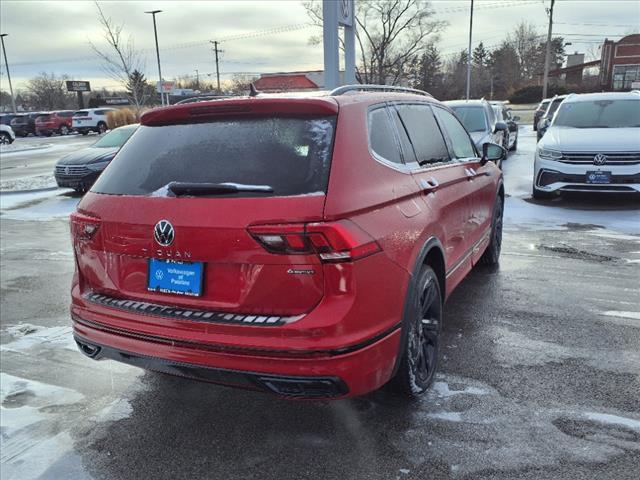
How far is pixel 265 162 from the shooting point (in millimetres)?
2582

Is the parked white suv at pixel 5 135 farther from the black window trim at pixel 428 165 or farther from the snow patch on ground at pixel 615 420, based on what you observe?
the snow patch on ground at pixel 615 420

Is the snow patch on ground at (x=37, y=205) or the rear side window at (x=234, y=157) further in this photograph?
the snow patch on ground at (x=37, y=205)

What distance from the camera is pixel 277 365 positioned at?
7.84 ft

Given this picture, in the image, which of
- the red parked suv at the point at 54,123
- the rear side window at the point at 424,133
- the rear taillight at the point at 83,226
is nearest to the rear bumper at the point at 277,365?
the rear taillight at the point at 83,226

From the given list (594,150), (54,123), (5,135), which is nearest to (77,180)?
(594,150)

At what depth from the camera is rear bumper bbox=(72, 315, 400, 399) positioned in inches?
93.5

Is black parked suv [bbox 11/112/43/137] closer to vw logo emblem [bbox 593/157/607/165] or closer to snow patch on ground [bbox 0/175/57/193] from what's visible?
snow patch on ground [bbox 0/175/57/193]

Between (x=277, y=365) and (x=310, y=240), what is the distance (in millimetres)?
570

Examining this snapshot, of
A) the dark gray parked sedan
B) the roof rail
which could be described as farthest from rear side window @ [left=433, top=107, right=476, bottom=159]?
the dark gray parked sedan

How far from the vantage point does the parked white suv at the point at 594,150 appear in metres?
8.24

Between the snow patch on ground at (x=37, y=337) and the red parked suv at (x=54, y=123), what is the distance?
132 ft

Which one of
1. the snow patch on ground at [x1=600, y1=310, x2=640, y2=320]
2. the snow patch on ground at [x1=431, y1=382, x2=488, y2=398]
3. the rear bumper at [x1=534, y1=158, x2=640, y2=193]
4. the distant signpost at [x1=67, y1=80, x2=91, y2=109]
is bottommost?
the snow patch on ground at [x1=600, y1=310, x2=640, y2=320]

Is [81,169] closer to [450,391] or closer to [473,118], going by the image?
[473,118]

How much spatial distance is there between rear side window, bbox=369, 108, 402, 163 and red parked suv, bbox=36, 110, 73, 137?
42326mm
